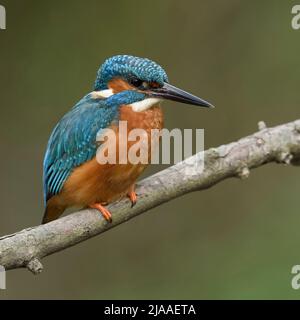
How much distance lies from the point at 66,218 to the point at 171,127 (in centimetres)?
220

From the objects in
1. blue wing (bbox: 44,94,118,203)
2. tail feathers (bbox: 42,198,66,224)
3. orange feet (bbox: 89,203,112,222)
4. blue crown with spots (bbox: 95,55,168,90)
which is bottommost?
orange feet (bbox: 89,203,112,222)

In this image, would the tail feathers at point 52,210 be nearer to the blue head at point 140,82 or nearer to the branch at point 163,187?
the branch at point 163,187

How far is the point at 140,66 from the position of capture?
113 inches

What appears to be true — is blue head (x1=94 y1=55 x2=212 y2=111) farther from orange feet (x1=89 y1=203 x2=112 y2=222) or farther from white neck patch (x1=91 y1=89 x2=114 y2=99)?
orange feet (x1=89 y1=203 x2=112 y2=222)

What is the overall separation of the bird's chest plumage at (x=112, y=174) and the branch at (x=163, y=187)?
6 centimetres

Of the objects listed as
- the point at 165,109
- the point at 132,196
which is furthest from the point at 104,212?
the point at 165,109

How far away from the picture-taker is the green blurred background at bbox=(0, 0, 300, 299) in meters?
4.52

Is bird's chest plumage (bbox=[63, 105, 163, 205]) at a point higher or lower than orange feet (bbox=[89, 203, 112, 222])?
higher

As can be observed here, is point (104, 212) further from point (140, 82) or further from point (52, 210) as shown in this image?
point (140, 82)

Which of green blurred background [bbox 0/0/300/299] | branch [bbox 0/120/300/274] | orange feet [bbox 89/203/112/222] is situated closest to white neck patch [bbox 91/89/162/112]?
branch [bbox 0/120/300/274]

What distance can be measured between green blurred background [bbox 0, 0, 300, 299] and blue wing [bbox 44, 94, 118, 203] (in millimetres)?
1554

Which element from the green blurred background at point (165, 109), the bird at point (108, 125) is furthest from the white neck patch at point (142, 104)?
the green blurred background at point (165, 109)

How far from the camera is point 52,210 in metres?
3.07

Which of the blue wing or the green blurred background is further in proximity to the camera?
the green blurred background
